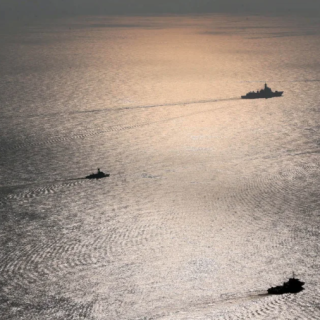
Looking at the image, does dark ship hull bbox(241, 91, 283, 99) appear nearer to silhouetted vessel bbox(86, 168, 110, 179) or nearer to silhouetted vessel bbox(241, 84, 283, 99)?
silhouetted vessel bbox(241, 84, 283, 99)

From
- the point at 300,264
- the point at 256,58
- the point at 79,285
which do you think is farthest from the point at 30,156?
the point at 256,58

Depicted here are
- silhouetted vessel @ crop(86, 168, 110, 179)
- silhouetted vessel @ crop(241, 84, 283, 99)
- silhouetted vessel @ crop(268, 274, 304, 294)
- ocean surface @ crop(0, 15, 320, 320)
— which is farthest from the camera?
silhouetted vessel @ crop(241, 84, 283, 99)

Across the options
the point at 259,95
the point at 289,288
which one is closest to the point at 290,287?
the point at 289,288

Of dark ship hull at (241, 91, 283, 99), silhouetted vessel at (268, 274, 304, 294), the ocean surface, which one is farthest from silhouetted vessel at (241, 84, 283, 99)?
silhouetted vessel at (268, 274, 304, 294)

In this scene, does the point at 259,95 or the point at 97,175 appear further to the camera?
the point at 259,95

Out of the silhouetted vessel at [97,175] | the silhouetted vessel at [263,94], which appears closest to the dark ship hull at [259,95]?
the silhouetted vessel at [263,94]

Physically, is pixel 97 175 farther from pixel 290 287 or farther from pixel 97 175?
pixel 290 287

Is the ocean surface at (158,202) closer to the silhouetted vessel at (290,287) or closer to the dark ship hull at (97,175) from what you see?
the silhouetted vessel at (290,287)
